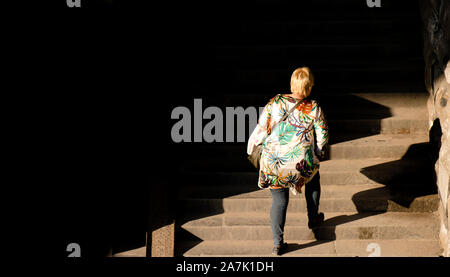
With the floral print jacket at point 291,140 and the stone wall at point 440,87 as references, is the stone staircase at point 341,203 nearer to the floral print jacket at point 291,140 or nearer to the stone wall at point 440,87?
the stone wall at point 440,87

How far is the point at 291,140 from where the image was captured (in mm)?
3307

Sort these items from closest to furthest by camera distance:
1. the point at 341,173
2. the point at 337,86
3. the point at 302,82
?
the point at 302,82, the point at 341,173, the point at 337,86

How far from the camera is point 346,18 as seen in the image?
582 centimetres

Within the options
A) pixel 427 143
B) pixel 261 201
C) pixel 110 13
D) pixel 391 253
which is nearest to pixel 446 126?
pixel 427 143

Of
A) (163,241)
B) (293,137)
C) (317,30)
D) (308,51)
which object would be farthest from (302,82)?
(317,30)

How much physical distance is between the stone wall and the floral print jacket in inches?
50.4

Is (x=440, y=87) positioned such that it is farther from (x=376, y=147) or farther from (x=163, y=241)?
(x=163, y=241)

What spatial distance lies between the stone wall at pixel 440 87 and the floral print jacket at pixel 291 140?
4.20 feet

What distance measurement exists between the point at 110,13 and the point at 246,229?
2677 millimetres

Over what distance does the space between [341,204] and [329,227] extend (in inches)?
12.6

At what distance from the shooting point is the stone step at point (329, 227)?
3895mm

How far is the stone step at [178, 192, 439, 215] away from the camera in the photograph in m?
4.06

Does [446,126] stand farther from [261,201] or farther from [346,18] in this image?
[346,18]

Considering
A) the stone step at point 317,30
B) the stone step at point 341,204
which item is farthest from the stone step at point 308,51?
the stone step at point 341,204
